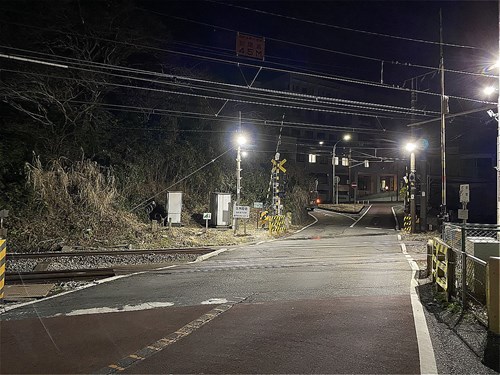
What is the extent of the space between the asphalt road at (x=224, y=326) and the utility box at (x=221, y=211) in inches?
577

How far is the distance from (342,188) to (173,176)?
41.8m

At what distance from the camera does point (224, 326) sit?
642 cm

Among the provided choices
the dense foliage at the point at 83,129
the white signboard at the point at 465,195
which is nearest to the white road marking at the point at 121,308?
the dense foliage at the point at 83,129

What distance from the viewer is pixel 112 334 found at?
612cm

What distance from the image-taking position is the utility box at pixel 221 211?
26234 millimetres

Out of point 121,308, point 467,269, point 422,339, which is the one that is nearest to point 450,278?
point 467,269

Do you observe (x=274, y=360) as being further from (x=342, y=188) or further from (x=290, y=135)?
(x=342, y=188)

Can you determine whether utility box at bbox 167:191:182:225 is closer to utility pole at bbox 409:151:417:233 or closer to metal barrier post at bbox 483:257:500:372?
utility pole at bbox 409:151:417:233

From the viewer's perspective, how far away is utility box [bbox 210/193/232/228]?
26.2 meters

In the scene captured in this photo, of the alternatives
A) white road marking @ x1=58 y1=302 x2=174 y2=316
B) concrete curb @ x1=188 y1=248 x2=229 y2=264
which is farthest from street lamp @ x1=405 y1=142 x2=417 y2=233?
white road marking @ x1=58 y1=302 x2=174 y2=316

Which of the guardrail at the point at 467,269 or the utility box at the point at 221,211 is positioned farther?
the utility box at the point at 221,211

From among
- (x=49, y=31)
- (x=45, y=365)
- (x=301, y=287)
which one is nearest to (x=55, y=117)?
(x=49, y=31)

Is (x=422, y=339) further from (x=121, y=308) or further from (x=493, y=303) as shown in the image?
(x=121, y=308)

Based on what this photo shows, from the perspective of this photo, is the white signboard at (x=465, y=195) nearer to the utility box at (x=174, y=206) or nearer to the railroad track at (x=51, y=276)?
the utility box at (x=174, y=206)
